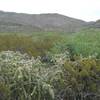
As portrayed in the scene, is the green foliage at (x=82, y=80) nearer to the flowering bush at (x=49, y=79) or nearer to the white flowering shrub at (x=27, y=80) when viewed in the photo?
the flowering bush at (x=49, y=79)

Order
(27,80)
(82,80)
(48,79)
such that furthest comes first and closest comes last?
(82,80)
(48,79)
(27,80)

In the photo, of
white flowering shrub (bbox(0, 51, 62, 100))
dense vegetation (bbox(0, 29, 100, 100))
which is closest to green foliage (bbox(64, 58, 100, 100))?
dense vegetation (bbox(0, 29, 100, 100))

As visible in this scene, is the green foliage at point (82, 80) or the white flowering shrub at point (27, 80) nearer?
the white flowering shrub at point (27, 80)

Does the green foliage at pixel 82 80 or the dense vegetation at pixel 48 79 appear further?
the green foliage at pixel 82 80

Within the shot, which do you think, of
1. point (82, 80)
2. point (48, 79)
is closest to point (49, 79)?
point (48, 79)

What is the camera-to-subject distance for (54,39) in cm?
1405

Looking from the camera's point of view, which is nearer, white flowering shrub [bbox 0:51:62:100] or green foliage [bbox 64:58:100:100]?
white flowering shrub [bbox 0:51:62:100]

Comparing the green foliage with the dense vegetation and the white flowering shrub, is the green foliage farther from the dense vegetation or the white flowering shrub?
the white flowering shrub

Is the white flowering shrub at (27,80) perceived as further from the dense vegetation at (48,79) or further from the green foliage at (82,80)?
the green foliage at (82,80)

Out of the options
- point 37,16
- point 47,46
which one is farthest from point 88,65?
point 37,16

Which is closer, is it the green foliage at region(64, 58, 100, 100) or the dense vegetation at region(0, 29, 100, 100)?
the dense vegetation at region(0, 29, 100, 100)

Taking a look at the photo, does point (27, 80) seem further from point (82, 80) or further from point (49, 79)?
point (82, 80)

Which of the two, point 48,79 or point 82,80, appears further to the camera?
point 82,80

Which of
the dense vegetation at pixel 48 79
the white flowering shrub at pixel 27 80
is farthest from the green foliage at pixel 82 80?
the white flowering shrub at pixel 27 80
